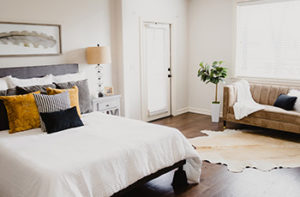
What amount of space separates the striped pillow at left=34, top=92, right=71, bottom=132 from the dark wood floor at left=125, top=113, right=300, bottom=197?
123 cm

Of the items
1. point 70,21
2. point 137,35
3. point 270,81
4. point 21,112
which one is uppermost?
point 70,21

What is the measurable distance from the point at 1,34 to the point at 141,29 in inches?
95.0

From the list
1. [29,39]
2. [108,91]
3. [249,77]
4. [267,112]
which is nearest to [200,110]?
[249,77]

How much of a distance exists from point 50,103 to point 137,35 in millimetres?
2564

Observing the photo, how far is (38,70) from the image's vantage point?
13.8ft

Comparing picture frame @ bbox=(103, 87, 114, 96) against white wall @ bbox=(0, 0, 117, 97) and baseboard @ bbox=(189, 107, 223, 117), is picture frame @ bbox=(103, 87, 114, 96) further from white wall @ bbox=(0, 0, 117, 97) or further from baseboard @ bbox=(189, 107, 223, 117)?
baseboard @ bbox=(189, 107, 223, 117)

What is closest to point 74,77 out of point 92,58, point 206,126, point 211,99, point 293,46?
point 92,58

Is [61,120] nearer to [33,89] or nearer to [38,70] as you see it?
[33,89]

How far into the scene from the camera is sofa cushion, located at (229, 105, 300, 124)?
178 inches

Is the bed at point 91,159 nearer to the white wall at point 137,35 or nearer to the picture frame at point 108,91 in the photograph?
the picture frame at point 108,91

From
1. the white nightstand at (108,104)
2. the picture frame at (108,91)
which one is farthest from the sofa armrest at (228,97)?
the picture frame at (108,91)

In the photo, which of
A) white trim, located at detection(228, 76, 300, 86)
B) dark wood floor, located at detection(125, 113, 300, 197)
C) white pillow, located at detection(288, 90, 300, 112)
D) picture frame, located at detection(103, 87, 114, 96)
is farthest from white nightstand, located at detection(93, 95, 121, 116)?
white pillow, located at detection(288, 90, 300, 112)

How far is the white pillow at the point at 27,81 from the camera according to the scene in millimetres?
3693

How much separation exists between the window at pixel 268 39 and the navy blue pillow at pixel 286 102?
1.83 feet
